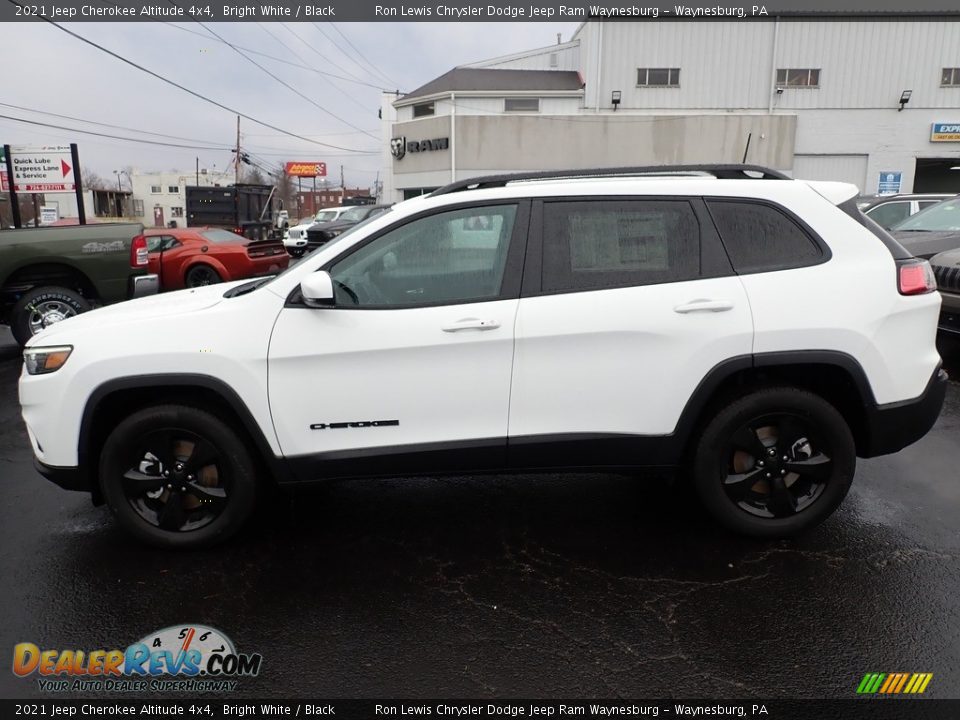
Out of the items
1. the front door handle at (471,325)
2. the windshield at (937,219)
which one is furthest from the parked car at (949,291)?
the front door handle at (471,325)

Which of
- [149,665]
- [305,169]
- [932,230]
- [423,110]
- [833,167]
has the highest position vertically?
[305,169]

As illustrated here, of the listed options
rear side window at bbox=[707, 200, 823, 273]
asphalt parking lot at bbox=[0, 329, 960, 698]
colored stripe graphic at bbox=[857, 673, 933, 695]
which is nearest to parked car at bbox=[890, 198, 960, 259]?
asphalt parking lot at bbox=[0, 329, 960, 698]

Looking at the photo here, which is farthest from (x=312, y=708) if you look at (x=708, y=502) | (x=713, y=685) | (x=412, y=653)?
(x=708, y=502)

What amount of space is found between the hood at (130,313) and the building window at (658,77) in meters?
28.7

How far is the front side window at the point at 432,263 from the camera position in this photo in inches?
125

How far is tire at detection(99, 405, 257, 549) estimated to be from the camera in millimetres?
3195

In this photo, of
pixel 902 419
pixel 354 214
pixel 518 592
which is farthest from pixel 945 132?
pixel 518 592

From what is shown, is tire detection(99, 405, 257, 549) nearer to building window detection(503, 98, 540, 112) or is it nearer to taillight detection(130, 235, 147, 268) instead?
taillight detection(130, 235, 147, 268)

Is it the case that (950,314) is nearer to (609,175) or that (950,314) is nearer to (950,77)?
(609,175)

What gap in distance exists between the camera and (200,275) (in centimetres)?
1299

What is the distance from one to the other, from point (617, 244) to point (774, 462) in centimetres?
133

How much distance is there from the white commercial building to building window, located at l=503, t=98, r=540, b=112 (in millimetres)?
589

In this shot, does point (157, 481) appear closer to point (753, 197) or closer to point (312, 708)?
point (312, 708)

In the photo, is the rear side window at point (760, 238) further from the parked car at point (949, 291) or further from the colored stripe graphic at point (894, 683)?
the parked car at point (949, 291)
